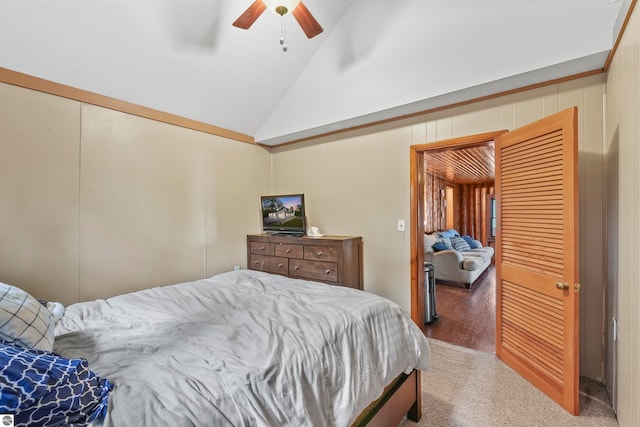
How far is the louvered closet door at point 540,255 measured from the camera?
6.10ft

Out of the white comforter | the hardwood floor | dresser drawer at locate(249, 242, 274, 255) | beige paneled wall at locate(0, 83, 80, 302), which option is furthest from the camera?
dresser drawer at locate(249, 242, 274, 255)

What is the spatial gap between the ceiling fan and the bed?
6.10ft

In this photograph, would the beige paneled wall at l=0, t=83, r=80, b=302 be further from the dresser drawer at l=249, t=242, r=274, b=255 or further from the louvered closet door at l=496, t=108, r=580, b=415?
the louvered closet door at l=496, t=108, r=580, b=415

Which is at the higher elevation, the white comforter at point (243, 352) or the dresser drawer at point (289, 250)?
the dresser drawer at point (289, 250)

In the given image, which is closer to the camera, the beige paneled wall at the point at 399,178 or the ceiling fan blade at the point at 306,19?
the ceiling fan blade at the point at 306,19

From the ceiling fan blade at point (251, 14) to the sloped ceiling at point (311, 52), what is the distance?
1.71ft

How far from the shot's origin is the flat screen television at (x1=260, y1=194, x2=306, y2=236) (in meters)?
3.41

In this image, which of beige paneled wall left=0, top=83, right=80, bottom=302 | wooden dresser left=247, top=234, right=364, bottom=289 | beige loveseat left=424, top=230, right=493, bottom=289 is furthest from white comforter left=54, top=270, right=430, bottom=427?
beige loveseat left=424, top=230, right=493, bottom=289

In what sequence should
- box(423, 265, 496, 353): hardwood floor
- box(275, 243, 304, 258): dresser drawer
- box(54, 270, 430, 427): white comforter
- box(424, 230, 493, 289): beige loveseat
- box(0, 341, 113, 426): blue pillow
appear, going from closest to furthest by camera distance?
box(0, 341, 113, 426): blue pillow → box(54, 270, 430, 427): white comforter → box(423, 265, 496, 353): hardwood floor → box(275, 243, 304, 258): dresser drawer → box(424, 230, 493, 289): beige loveseat

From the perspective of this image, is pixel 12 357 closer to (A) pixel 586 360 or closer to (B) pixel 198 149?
(B) pixel 198 149

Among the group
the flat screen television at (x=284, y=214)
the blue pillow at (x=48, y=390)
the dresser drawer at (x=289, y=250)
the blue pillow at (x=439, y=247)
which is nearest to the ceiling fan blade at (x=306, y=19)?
the flat screen television at (x=284, y=214)

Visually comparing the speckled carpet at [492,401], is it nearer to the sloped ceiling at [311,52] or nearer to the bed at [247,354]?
the bed at [247,354]

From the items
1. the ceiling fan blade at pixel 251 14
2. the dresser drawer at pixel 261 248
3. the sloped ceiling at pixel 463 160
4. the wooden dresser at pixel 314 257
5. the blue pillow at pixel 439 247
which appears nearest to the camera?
the ceiling fan blade at pixel 251 14

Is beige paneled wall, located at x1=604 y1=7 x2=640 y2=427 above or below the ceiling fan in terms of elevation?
below
